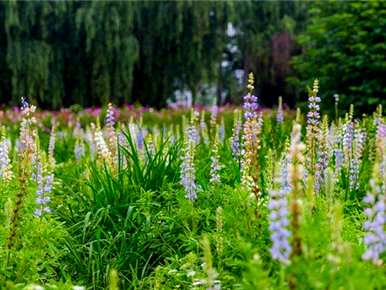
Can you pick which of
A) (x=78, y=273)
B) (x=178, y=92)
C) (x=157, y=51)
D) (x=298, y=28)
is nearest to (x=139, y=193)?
(x=78, y=273)

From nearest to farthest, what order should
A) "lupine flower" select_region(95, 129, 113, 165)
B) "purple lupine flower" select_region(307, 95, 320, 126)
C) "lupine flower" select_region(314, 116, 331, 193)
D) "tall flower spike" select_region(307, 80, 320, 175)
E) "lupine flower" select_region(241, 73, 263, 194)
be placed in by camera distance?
"lupine flower" select_region(241, 73, 263, 194), "purple lupine flower" select_region(307, 95, 320, 126), "tall flower spike" select_region(307, 80, 320, 175), "lupine flower" select_region(314, 116, 331, 193), "lupine flower" select_region(95, 129, 113, 165)

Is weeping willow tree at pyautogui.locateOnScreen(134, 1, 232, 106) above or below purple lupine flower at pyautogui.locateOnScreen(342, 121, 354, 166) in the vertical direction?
above

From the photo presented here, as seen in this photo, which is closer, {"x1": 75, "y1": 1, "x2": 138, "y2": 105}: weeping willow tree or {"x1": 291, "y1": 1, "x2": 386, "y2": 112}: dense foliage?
{"x1": 291, "y1": 1, "x2": 386, "y2": 112}: dense foliage

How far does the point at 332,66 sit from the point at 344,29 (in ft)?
2.86

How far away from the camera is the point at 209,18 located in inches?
963

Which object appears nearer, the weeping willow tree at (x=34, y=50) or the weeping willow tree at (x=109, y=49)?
the weeping willow tree at (x=34, y=50)

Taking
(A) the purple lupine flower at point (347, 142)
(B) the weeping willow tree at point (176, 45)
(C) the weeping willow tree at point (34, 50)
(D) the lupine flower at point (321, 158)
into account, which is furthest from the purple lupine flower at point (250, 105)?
(B) the weeping willow tree at point (176, 45)

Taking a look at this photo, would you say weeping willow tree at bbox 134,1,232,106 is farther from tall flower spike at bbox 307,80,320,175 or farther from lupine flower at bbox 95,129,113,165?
tall flower spike at bbox 307,80,320,175

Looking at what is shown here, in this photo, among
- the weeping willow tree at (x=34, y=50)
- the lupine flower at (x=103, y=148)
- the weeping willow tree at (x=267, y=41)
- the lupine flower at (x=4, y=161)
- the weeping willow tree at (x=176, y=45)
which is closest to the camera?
the lupine flower at (x=4, y=161)

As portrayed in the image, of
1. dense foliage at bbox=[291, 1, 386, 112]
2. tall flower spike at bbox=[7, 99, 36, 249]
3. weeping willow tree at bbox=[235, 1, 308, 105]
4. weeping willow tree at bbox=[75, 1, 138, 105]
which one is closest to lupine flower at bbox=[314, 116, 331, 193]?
tall flower spike at bbox=[7, 99, 36, 249]

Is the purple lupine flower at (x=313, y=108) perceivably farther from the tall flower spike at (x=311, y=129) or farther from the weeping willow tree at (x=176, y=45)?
the weeping willow tree at (x=176, y=45)

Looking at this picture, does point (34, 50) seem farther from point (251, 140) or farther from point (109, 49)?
point (251, 140)

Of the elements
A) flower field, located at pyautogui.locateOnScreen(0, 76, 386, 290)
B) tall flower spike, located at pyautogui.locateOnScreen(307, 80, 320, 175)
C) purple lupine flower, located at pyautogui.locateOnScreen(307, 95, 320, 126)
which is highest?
purple lupine flower, located at pyautogui.locateOnScreen(307, 95, 320, 126)

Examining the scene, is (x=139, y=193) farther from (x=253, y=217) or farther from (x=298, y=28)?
(x=298, y=28)
